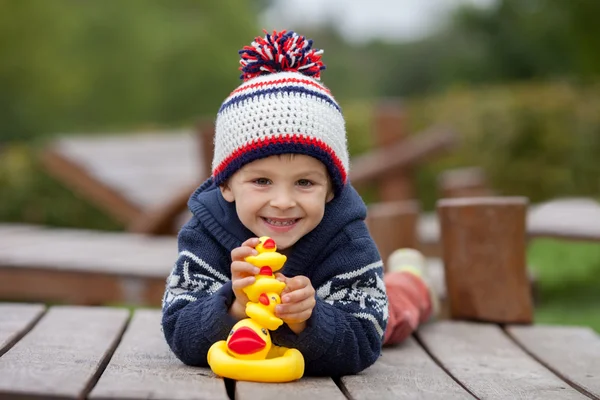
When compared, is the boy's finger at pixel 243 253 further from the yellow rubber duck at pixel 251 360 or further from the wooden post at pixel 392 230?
the wooden post at pixel 392 230

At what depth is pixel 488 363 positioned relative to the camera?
2.52 metres

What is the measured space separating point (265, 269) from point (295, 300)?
0.10 meters

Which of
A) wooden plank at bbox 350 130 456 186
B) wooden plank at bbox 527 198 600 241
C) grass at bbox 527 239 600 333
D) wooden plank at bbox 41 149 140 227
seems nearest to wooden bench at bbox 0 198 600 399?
wooden plank at bbox 527 198 600 241

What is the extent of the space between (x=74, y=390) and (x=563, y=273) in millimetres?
5909

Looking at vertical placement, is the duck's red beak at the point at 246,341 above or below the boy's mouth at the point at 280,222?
below

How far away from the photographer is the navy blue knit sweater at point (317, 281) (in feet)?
7.14

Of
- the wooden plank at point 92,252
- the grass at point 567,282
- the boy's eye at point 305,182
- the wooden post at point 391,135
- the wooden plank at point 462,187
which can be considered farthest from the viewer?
the wooden post at point 391,135

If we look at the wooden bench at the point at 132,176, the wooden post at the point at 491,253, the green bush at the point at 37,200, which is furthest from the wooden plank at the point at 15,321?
the green bush at the point at 37,200

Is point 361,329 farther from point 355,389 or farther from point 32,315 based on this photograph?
point 32,315

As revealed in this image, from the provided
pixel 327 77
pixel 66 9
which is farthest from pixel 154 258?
pixel 327 77

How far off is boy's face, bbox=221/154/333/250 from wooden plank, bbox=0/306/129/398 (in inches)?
21.5

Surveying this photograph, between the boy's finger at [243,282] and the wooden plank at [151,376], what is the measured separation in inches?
9.1

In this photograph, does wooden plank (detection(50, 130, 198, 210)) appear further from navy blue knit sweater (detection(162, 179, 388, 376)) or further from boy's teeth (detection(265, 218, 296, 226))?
boy's teeth (detection(265, 218, 296, 226))

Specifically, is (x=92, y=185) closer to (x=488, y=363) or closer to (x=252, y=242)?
(x=488, y=363)
